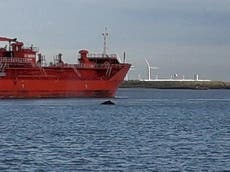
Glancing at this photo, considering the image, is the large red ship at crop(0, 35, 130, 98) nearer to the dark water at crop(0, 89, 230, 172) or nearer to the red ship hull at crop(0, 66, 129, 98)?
the red ship hull at crop(0, 66, 129, 98)

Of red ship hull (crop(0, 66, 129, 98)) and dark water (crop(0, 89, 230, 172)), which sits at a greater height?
red ship hull (crop(0, 66, 129, 98))

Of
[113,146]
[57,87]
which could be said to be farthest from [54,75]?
[113,146]

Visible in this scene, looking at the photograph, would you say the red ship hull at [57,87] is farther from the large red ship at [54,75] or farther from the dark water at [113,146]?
the dark water at [113,146]

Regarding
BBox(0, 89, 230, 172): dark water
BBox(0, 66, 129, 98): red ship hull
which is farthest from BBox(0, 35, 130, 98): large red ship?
BBox(0, 89, 230, 172): dark water

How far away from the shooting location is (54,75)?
9881 cm

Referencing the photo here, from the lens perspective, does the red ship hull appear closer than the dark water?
No

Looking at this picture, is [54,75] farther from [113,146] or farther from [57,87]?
[113,146]

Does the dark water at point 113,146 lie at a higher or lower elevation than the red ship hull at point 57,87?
lower

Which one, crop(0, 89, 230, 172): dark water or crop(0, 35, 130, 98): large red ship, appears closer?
crop(0, 89, 230, 172): dark water

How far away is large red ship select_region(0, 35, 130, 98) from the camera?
3696 inches

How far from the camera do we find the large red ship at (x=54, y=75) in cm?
9388

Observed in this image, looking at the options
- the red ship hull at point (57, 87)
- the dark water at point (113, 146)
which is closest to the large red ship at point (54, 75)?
the red ship hull at point (57, 87)

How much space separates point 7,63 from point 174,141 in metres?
56.8

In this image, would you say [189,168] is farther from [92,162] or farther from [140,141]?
[140,141]
